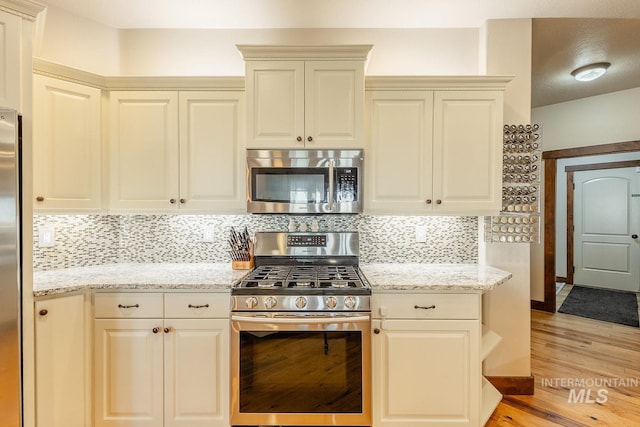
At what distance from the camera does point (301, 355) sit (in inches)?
67.0

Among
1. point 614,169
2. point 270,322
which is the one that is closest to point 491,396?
point 270,322

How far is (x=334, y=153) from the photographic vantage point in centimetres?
203

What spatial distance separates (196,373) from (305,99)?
1.78 metres

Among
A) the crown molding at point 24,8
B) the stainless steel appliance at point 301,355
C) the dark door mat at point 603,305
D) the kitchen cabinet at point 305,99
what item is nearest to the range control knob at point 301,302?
the stainless steel appliance at point 301,355

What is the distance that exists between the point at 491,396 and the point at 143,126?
2.99 meters

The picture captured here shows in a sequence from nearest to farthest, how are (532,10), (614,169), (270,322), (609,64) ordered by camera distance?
(270,322) → (532,10) → (609,64) → (614,169)

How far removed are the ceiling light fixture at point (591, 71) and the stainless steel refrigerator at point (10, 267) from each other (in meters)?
4.61

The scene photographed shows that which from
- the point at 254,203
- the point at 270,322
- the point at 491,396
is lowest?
the point at 491,396

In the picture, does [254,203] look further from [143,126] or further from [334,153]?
[143,126]

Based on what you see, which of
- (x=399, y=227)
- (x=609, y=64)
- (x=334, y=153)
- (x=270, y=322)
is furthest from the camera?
(x=609, y=64)

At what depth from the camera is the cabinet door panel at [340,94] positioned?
79.5 inches

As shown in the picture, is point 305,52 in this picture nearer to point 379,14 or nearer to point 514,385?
point 379,14

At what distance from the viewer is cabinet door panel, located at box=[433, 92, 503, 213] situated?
2088 millimetres

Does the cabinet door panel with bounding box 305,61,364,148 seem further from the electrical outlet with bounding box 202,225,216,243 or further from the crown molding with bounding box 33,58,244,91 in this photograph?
the electrical outlet with bounding box 202,225,216,243
